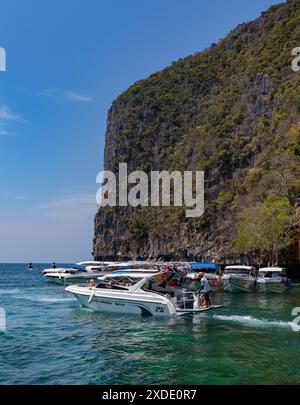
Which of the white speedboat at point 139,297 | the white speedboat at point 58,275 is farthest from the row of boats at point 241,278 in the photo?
the white speedboat at point 139,297

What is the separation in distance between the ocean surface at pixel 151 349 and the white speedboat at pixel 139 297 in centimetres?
57

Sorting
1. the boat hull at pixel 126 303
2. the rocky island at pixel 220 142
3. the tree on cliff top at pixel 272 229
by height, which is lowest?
the boat hull at pixel 126 303

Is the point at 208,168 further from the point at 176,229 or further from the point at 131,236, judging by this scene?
the point at 131,236

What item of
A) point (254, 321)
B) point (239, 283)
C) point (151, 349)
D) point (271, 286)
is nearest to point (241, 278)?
point (239, 283)

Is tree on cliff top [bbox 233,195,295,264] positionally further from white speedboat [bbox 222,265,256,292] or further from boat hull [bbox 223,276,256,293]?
boat hull [bbox 223,276,256,293]

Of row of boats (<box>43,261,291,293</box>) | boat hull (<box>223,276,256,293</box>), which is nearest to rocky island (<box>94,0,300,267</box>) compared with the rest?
row of boats (<box>43,261,291,293</box>)

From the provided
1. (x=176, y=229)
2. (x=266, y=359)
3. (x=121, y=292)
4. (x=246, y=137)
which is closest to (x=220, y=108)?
(x=246, y=137)

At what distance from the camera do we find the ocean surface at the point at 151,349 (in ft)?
39.8

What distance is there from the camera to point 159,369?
1277cm

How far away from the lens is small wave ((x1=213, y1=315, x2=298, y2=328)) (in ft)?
66.1

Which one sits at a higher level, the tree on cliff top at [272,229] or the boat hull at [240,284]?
the tree on cliff top at [272,229]

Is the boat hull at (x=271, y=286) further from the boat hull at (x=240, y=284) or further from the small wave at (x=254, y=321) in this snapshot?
the small wave at (x=254, y=321)

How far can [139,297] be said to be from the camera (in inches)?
918

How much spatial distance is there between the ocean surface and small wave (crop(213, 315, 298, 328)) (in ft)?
0.16
